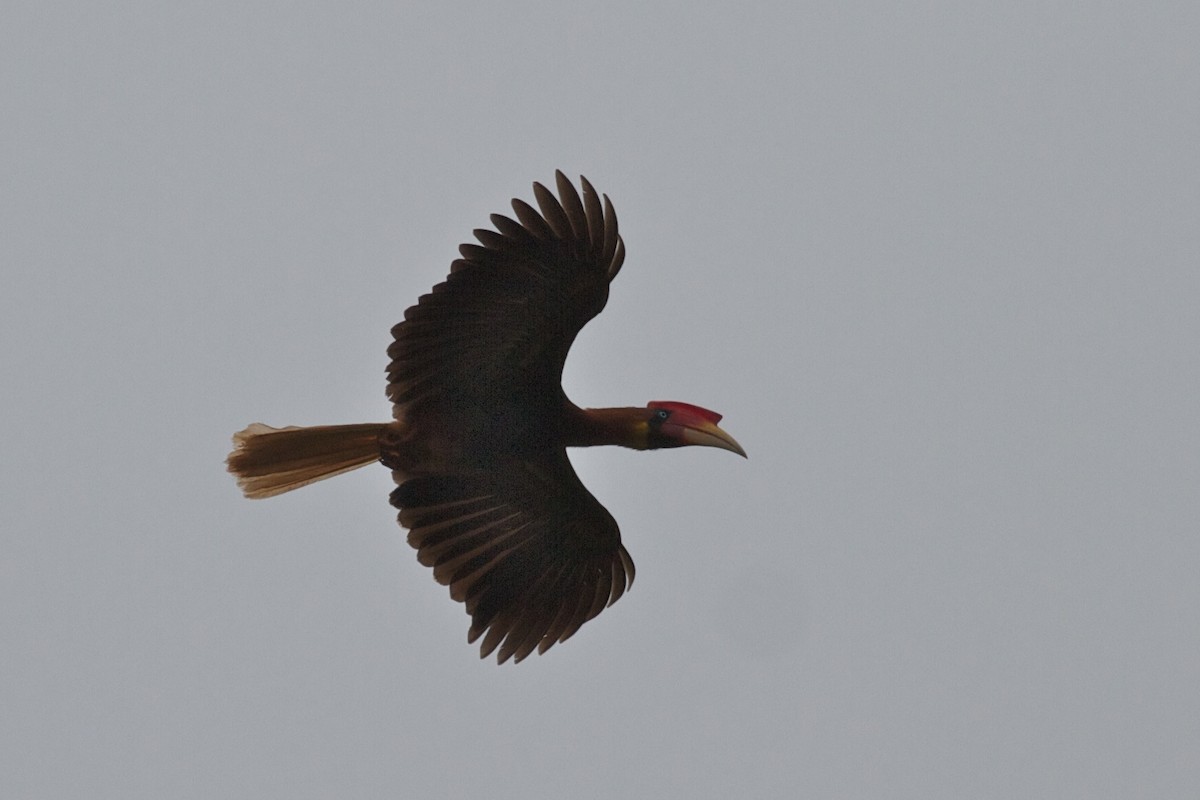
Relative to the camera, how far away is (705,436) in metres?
9.61

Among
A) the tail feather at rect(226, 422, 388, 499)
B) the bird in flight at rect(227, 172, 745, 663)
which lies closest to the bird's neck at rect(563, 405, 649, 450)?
the bird in flight at rect(227, 172, 745, 663)

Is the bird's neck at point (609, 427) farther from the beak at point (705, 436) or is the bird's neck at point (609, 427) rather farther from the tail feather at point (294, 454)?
the tail feather at point (294, 454)

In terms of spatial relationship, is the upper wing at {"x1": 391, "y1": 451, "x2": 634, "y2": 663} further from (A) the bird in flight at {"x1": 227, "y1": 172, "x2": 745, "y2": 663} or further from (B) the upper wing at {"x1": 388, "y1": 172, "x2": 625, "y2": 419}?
(B) the upper wing at {"x1": 388, "y1": 172, "x2": 625, "y2": 419}

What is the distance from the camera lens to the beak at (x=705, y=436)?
378 inches

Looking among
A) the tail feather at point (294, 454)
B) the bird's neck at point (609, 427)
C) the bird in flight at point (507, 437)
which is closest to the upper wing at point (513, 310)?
the bird in flight at point (507, 437)

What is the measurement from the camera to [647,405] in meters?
9.75

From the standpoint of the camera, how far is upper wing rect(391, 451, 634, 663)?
9781mm

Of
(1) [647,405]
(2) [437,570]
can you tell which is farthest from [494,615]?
(1) [647,405]

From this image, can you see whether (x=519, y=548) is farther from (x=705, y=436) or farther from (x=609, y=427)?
(x=705, y=436)

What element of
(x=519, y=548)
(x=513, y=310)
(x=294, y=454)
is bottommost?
(x=519, y=548)

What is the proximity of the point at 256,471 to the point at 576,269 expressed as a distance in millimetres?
2147

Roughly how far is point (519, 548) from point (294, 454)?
1348 mm

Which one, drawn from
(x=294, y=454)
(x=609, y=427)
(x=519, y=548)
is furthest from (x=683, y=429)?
(x=294, y=454)

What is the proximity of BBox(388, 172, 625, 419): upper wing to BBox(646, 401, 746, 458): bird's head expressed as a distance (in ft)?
1.78
